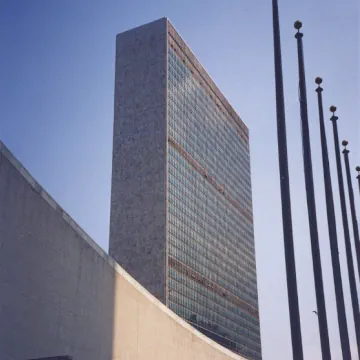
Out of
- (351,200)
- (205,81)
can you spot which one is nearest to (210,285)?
(205,81)

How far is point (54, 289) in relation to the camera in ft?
62.1

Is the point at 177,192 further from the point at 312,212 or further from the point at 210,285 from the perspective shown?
the point at 312,212

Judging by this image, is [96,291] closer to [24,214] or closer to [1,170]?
[24,214]

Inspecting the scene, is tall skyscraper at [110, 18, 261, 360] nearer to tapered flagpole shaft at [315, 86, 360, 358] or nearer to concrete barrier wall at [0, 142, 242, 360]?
tapered flagpole shaft at [315, 86, 360, 358]

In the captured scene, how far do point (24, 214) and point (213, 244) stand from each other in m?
105

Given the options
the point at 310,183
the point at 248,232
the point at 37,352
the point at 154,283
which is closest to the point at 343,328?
the point at 310,183

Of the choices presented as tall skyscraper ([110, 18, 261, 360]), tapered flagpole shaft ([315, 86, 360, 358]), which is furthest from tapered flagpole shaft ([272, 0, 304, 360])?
tall skyscraper ([110, 18, 261, 360])

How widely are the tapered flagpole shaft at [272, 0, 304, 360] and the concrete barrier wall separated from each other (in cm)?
716

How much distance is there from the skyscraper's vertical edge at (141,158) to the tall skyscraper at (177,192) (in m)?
0.19

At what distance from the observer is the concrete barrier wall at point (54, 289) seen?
1725cm

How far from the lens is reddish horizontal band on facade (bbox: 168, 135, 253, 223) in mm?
110950

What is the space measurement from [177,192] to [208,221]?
Result: 17299mm

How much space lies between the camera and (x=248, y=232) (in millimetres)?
149875

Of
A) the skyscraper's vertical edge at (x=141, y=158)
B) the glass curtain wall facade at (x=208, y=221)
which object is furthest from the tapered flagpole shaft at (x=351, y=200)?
the glass curtain wall facade at (x=208, y=221)
